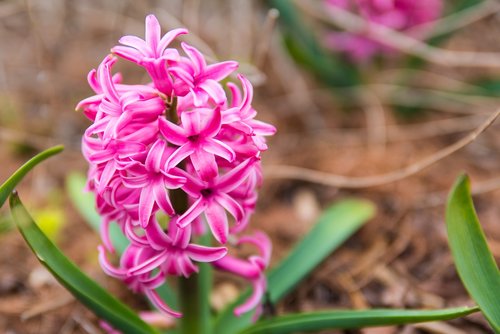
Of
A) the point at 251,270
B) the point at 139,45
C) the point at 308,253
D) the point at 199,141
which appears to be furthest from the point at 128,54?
the point at 308,253

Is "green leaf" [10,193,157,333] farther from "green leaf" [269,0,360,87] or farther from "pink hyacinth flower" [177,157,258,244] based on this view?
"green leaf" [269,0,360,87]

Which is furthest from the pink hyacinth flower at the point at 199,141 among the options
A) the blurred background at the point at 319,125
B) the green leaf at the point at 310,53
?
the green leaf at the point at 310,53

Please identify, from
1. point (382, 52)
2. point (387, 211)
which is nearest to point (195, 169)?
point (387, 211)

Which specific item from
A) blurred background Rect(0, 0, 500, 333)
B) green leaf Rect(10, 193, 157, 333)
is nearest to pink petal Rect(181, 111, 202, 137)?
green leaf Rect(10, 193, 157, 333)

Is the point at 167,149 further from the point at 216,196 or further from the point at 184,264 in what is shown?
the point at 184,264

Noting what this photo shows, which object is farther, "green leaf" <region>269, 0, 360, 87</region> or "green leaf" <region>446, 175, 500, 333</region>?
"green leaf" <region>269, 0, 360, 87</region>

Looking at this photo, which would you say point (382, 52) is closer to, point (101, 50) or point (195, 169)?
point (101, 50)
